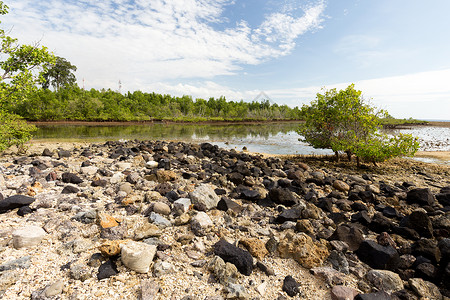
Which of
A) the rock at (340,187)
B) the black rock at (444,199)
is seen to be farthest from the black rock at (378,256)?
the black rock at (444,199)

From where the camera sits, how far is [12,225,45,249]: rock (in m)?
3.82

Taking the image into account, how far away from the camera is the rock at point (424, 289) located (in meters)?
3.41

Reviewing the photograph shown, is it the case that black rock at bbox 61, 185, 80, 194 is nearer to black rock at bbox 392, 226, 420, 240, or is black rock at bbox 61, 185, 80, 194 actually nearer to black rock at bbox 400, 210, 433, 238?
black rock at bbox 392, 226, 420, 240

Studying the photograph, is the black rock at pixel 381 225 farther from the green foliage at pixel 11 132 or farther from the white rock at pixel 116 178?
the green foliage at pixel 11 132

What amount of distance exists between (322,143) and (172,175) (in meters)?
12.9

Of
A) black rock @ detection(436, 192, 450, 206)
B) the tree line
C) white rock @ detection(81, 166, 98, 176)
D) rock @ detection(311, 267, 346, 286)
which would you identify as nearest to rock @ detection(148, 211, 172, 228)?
rock @ detection(311, 267, 346, 286)

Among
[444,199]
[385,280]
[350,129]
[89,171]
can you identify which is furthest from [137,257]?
[350,129]

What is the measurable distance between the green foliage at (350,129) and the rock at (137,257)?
43.9 ft

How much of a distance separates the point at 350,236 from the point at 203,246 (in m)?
3.19

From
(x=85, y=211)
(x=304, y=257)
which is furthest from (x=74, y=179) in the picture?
(x=304, y=257)

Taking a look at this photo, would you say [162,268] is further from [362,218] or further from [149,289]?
[362,218]

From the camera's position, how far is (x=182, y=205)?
557 centimetres

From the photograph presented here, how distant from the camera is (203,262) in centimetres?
378

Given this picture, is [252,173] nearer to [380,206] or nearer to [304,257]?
[380,206]
